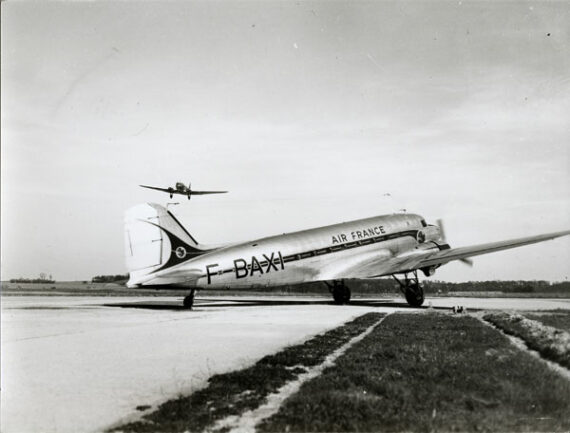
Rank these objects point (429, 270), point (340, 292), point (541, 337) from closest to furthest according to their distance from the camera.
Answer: point (541, 337) → point (429, 270) → point (340, 292)

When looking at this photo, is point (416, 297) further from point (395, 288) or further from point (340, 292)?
point (395, 288)

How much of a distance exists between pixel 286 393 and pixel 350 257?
27199mm

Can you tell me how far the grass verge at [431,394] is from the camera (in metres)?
6.36

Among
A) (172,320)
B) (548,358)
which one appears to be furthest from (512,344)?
(172,320)

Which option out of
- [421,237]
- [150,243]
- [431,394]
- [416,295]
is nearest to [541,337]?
[431,394]

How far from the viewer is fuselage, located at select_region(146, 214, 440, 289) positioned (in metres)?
27.3

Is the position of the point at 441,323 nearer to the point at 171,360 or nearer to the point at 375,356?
the point at 375,356

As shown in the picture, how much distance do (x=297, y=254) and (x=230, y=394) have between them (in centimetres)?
2389

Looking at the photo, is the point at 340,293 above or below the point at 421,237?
below

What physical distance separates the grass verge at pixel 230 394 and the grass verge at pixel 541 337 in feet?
15.8

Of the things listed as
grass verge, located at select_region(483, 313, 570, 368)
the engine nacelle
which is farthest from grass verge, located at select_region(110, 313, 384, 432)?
the engine nacelle

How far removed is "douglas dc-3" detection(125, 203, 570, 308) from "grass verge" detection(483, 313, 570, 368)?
502 inches

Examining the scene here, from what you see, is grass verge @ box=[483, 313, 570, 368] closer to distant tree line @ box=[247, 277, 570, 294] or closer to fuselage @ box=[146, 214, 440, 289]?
fuselage @ box=[146, 214, 440, 289]

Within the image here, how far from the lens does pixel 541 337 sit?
45.6 ft
